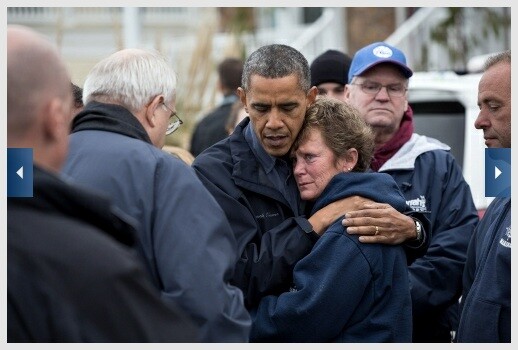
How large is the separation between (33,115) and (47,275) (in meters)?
0.40

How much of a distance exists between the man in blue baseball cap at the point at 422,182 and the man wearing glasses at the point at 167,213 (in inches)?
66.7

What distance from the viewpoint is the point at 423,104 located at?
8.39 meters

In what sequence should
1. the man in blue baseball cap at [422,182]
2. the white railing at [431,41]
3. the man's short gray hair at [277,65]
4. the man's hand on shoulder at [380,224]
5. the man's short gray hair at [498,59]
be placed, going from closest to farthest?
1. the man's hand on shoulder at [380,224]
2. the man's short gray hair at [277,65]
3. the man's short gray hair at [498,59]
4. the man in blue baseball cap at [422,182]
5. the white railing at [431,41]

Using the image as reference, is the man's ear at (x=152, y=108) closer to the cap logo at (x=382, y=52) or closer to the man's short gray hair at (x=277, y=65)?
the man's short gray hair at (x=277, y=65)

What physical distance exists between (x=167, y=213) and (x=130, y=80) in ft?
1.91

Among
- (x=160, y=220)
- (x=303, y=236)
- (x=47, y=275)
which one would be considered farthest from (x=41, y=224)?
(x=303, y=236)

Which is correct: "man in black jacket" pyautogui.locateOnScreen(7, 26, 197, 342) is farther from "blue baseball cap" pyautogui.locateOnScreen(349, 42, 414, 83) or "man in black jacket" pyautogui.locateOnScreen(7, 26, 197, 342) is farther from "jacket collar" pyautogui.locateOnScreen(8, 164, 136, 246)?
"blue baseball cap" pyautogui.locateOnScreen(349, 42, 414, 83)

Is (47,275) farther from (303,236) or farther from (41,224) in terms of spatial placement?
(303,236)

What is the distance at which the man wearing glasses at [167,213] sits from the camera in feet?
11.2

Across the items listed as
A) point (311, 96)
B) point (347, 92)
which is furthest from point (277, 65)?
point (347, 92)

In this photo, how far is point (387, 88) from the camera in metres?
5.64

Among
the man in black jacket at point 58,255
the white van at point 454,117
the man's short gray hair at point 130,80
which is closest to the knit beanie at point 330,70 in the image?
the white van at point 454,117

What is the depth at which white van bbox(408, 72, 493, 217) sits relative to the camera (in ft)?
24.7

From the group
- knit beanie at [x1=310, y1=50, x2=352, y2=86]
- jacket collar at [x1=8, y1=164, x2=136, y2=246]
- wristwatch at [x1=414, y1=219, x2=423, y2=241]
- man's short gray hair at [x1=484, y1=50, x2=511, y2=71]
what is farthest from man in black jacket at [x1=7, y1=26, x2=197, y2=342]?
knit beanie at [x1=310, y1=50, x2=352, y2=86]
